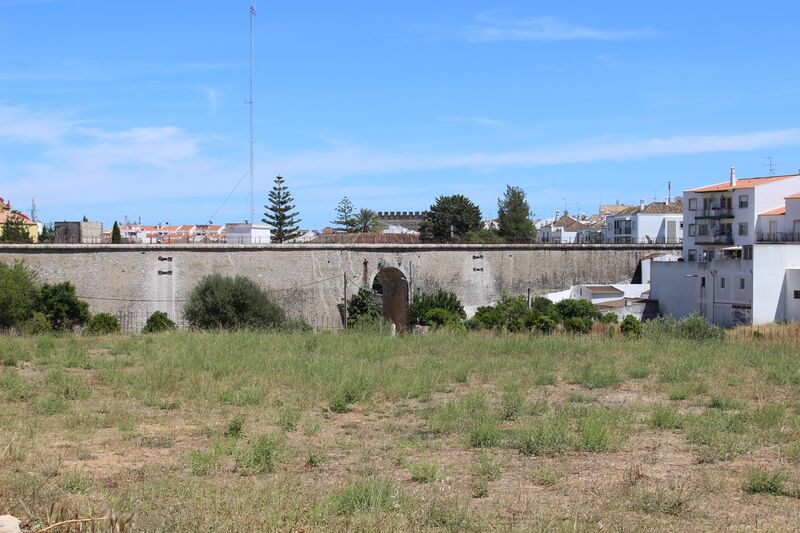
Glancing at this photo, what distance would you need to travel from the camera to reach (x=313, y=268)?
39.1m

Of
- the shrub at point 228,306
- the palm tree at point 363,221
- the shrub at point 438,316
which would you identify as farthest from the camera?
the palm tree at point 363,221

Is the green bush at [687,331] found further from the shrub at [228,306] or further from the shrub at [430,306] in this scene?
the shrub at [430,306]

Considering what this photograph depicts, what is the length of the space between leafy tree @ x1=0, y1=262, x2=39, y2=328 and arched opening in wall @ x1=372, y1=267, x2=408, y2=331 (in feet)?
55.4

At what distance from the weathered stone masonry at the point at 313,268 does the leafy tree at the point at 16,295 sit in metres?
2.35

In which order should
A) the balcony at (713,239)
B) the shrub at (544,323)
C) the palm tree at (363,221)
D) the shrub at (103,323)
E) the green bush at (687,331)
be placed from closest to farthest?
1. the green bush at (687,331)
2. the shrub at (103,323)
3. the shrub at (544,323)
4. the balcony at (713,239)
5. the palm tree at (363,221)

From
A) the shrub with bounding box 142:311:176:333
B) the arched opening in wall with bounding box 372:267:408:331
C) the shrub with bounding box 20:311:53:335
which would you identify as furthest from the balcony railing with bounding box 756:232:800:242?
the shrub with bounding box 20:311:53:335

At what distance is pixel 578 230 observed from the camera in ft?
274

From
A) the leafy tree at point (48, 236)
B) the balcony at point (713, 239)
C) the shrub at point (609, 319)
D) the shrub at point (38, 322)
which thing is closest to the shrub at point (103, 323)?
the shrub at point (38, 322)

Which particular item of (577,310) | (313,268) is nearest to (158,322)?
(313,268)

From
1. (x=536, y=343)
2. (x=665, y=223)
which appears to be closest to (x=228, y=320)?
(x=536, y=343)

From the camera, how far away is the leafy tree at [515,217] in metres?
69.1

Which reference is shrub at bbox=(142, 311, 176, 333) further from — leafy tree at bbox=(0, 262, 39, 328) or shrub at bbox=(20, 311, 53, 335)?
leafy tree at bbox=(0, 262, 39, 328)

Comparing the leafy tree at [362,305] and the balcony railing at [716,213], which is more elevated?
the balcony railing at [716,213]

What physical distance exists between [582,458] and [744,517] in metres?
1.99
